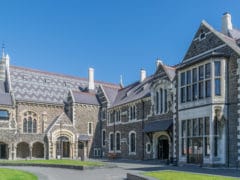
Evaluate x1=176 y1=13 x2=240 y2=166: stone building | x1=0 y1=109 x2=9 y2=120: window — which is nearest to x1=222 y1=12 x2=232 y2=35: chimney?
x1=176 y1=13 x2=240 y2=166: stone building

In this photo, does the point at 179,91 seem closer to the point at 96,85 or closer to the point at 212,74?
the point at 212,74

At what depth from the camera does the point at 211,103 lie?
2381 centimetres

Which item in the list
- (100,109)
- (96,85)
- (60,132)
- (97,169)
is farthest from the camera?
(96,85)

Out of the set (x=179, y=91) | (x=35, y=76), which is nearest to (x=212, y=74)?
(x=179, y=91)

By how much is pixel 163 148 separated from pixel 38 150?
61.1 ft

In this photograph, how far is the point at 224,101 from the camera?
939 inches

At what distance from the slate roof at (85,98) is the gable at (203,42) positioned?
2097cm

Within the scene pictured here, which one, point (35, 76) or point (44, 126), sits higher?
point (35, 76)

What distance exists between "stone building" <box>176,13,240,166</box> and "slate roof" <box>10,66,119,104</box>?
23048 millimetres

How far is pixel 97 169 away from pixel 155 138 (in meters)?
11.8

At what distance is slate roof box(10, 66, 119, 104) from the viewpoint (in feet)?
151

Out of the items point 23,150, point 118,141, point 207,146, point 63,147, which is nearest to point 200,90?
point 207,146

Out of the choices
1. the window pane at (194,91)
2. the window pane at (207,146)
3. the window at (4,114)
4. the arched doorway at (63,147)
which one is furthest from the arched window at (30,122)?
the window pane at (207,146)

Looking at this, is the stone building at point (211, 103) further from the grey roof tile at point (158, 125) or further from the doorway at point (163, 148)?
the doorway at point (163, 148)
